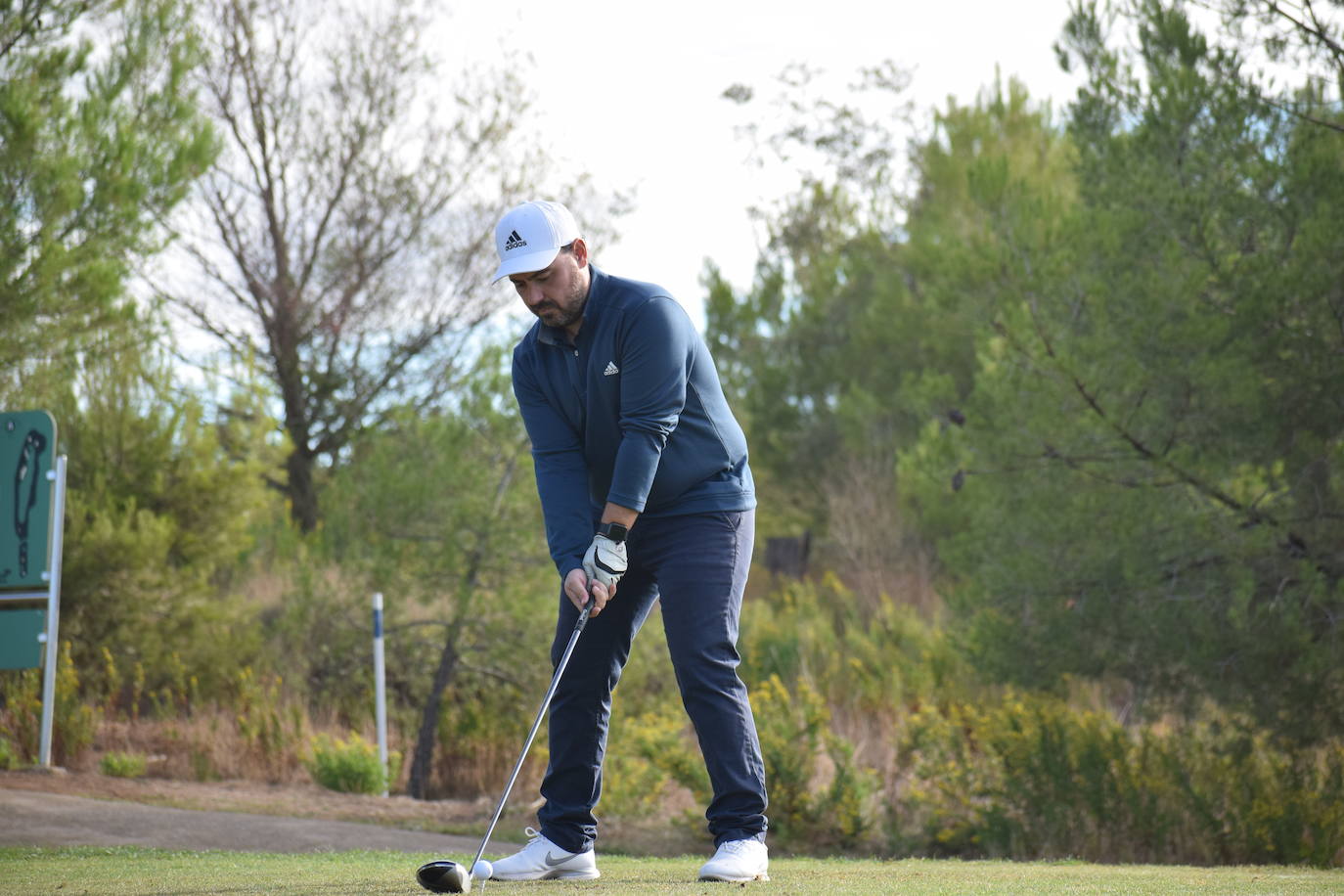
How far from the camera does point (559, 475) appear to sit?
4902mm

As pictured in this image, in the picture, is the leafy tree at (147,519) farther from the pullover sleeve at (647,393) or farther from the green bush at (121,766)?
the pullover sleeve at (647,393)

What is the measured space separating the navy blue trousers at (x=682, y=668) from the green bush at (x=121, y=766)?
6.16 metres

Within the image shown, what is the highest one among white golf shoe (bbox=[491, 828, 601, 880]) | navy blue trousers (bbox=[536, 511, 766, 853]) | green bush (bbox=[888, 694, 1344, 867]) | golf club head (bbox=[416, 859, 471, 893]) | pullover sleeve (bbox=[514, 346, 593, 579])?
pullover sleeve (bbox=[514, 346, 593, 579])

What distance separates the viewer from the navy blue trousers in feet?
14.9

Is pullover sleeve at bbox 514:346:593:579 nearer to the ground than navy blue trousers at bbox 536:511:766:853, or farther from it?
farther from it

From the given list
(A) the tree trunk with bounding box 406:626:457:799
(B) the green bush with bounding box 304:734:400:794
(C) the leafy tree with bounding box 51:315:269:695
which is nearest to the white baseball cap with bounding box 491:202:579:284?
(B) the green bush with bounding box 304:734:400:794

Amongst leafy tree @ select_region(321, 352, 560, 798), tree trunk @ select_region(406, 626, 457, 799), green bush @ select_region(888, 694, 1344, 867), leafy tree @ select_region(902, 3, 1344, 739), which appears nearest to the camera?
green bush @ select_region(888, 694, 1344, 867)

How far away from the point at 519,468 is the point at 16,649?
4183 millimetres

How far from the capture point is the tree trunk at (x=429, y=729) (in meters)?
11.8

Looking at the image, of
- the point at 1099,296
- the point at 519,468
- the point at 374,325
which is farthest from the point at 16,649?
the point at 374,325

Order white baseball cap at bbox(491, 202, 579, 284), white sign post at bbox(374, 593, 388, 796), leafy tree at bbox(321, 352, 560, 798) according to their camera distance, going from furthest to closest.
Answer: leafy tree at bbox(321, 352, 560, 798) < white sign post at bbox(374, 593, 388, 796) < white baseball cap at bbox(491, 202, 579, 284)

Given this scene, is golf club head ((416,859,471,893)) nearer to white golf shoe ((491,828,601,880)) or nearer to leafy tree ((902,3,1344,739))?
white golf shoe ((491,828,601,880))

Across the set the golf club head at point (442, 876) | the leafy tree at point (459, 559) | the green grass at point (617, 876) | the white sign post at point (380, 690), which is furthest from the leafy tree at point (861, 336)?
the golf club head at point (442, 876)

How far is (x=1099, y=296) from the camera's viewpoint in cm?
968
